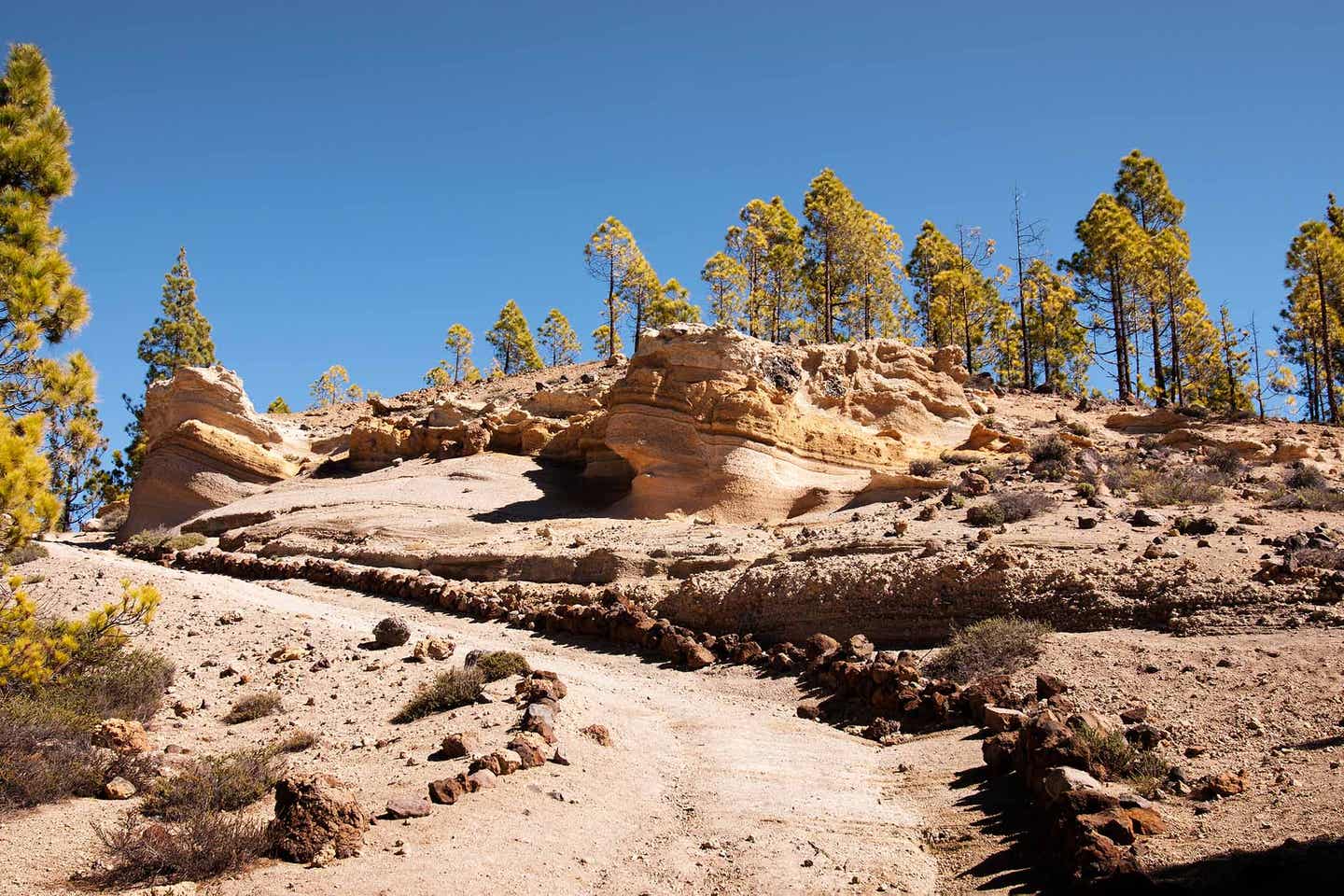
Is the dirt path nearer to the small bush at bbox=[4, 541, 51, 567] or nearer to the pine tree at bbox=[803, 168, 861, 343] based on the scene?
the small bush at bbox=[4, 541, 51, 567]

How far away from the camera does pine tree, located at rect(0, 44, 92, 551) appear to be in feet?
28.3

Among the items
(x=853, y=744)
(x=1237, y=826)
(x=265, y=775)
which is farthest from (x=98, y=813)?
(x=1237, y=826)

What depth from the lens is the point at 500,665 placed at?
11125 mm

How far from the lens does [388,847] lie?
5.81m

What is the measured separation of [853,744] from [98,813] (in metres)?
7.03

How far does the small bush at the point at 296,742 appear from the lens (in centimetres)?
808

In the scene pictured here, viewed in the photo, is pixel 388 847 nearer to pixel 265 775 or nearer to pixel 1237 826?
pixel 265 775

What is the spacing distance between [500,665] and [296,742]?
3210 mm

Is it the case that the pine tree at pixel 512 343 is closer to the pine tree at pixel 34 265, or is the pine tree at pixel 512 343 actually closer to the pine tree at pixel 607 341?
the pine tree at pixel 607 341

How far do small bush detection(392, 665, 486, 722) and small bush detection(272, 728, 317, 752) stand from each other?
1.09 m

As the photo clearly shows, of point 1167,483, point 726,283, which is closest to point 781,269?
point 726,283

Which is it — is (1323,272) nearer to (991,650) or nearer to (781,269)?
(781,269)

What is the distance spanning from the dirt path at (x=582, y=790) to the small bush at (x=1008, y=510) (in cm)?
575

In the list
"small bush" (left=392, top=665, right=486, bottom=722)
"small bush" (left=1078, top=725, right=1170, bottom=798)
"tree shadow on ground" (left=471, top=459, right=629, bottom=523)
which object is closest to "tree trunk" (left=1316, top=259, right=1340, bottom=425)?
"tree shadow on ground" (left=471, top=459, right=629, bottom=523)
